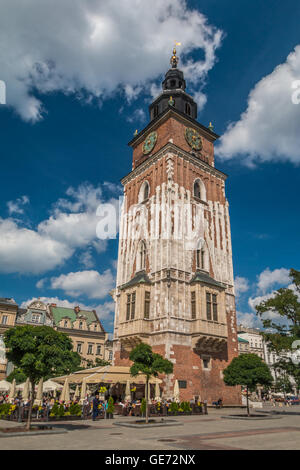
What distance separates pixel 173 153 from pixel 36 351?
88.7 feet

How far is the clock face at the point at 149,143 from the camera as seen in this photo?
41.3m

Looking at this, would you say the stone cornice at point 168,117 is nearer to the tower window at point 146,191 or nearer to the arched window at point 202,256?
the tower window at point 146,191

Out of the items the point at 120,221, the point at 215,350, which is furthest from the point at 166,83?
the point at 215,350

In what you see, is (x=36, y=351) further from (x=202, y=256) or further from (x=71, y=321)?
(x=71, y=321)

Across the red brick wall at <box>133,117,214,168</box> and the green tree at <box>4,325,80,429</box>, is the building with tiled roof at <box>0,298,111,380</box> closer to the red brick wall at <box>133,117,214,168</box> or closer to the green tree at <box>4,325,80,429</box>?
the red brick wall at <box>133,117,214,168</box>

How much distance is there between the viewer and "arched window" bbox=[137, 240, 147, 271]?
3622 cm

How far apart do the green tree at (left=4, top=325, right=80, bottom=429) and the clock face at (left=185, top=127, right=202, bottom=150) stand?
1197 inches

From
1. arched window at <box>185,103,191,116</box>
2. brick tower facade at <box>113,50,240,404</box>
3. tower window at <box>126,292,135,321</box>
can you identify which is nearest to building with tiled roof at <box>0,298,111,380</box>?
brick tower facade at <box>113,50,240,404</box>

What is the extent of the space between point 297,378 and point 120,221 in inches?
992

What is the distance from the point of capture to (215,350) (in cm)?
3259

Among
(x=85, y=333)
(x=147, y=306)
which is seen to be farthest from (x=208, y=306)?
(x=85, y=333)

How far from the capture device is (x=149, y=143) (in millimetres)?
42156
